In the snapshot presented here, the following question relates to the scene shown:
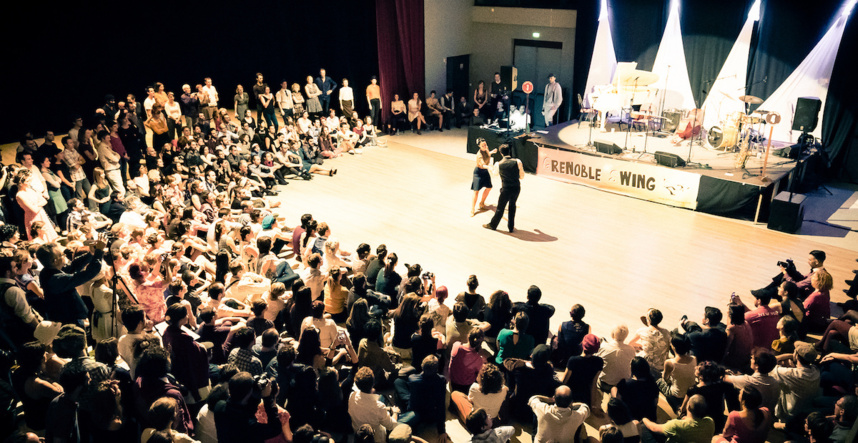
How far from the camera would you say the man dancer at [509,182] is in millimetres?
8055

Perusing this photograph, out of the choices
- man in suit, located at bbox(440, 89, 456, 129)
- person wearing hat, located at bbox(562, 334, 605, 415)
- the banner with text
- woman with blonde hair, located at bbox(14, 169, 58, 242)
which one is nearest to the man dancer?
the banner with text

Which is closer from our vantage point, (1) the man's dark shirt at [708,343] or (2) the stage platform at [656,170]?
(1) the man's dark shirt at [708,343]

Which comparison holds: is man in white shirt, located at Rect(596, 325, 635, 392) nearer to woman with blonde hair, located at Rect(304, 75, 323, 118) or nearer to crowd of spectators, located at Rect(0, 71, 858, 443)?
crowd of spectators, located at Rect(0, 71, 858, 443)

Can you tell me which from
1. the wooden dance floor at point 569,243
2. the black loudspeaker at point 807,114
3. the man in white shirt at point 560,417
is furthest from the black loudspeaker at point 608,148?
the man in white shirt at point 560,417

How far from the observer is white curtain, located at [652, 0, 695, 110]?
12.8 meters

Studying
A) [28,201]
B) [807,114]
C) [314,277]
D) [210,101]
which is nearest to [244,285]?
[314,277]

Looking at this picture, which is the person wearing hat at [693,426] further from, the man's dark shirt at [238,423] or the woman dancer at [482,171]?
the woman dancer at [482,171]

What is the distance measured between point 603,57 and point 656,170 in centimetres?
529

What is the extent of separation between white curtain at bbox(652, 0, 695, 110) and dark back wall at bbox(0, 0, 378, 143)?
6537 millimetres

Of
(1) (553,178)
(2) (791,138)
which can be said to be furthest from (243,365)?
(2) (791,138)

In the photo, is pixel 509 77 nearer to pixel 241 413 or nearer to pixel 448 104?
pixel 448 104

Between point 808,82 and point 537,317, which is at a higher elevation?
point 808,82

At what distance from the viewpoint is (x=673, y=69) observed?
42.7 feet

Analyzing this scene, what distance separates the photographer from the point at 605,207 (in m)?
9.52
